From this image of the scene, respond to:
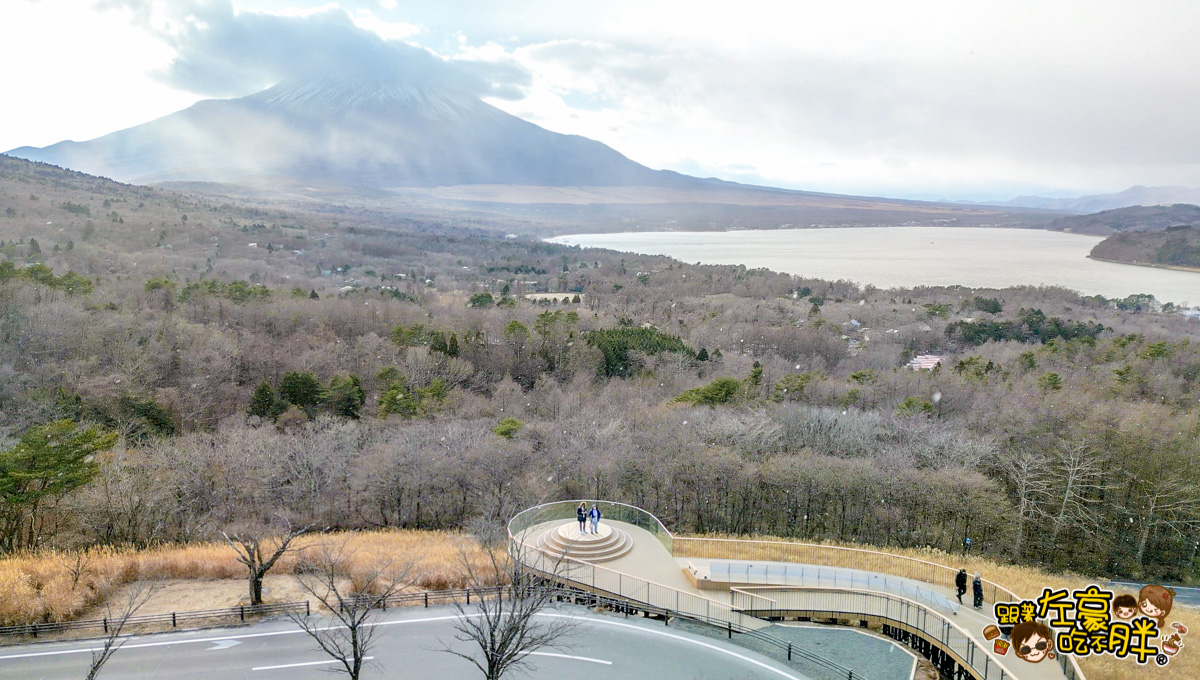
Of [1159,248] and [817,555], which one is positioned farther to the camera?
[1159,248]

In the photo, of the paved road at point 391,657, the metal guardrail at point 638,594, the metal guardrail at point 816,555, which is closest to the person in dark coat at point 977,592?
the metal guardrail at point 816,555

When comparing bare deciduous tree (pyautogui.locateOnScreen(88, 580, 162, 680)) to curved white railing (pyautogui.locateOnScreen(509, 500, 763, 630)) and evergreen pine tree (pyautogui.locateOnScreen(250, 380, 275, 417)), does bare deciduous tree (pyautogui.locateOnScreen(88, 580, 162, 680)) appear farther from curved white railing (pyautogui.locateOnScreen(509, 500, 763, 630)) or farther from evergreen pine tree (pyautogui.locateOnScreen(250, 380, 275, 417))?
evergreen pine tree (pyautogui.locateOnScreen(250, 380, 275, 417))

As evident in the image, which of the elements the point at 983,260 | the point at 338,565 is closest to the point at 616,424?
the point at 338,565

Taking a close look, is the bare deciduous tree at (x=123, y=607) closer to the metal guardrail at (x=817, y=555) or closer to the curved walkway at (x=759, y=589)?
the curved walkway at (x=759, y=589)

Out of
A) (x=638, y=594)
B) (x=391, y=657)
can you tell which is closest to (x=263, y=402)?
(x=391, y=657)

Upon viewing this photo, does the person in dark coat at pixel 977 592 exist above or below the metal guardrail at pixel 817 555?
above

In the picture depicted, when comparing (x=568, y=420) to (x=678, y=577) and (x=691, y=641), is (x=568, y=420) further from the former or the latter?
(x=691, y=641)

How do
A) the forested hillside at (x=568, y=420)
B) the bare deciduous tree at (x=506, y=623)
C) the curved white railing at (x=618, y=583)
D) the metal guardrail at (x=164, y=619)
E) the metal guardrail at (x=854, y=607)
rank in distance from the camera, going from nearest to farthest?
the bare deciduous tree at (x=506, y=623) → the metal guardrail at (x=854, y=607) → the metal guardrail at (x=164, y=619) → the curved white railing at (x=618, y=583) → the forested hillside at (x=568, y=420)
